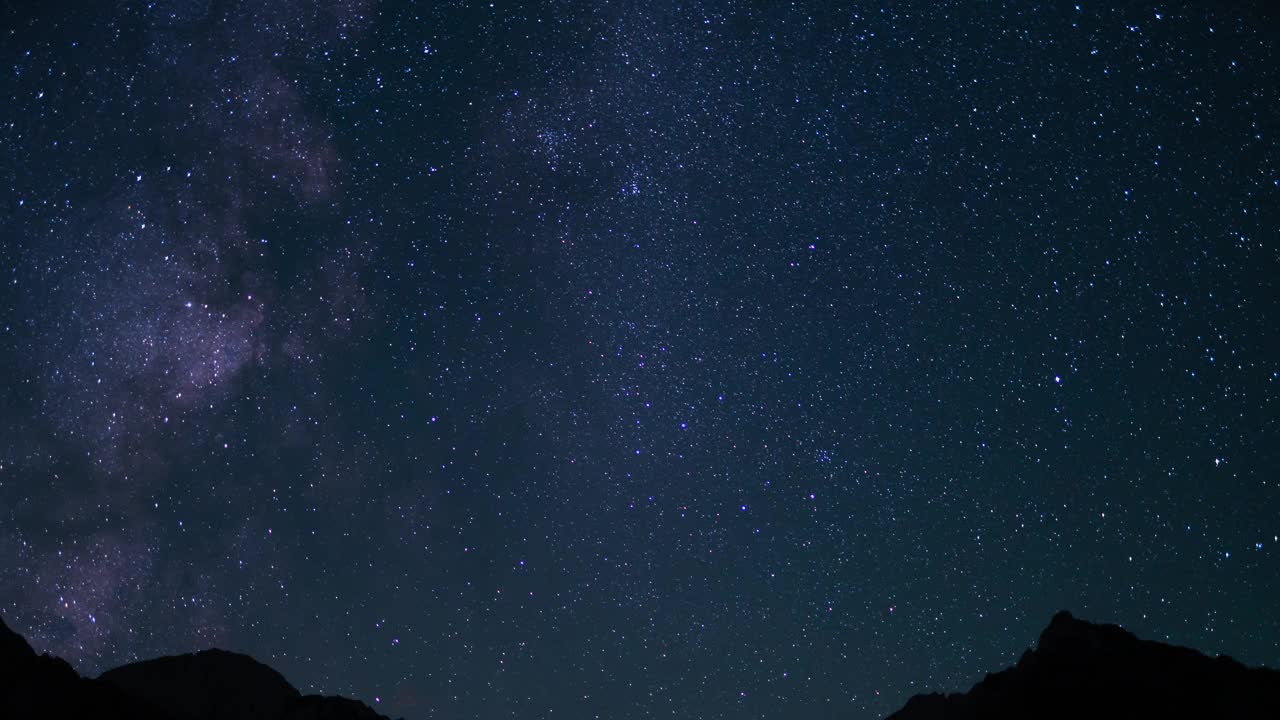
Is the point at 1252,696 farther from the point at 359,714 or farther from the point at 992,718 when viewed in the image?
the point at 359,714

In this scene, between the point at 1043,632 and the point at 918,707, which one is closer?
the point at 1043,632

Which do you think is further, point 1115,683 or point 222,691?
point 222,691

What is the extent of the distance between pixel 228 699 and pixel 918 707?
2164 centimetres

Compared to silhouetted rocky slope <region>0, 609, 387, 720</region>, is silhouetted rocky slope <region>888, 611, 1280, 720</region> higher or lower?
higher

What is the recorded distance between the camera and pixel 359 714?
20625 mm

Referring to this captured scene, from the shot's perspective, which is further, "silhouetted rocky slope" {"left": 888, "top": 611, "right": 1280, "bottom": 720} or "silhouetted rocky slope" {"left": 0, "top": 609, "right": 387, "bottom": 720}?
"silhouetted rocky slope" {"left": 0, "top": 609, "right": 387, "bottom": 720}

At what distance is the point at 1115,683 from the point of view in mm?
16391

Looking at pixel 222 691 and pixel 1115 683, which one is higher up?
pixel 1115 683

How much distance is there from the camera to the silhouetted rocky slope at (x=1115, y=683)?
15297 mm

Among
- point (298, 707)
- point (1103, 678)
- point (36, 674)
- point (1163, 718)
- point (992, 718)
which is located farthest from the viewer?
point (298, 707)

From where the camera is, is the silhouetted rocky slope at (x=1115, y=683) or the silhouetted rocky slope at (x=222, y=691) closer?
the silhouetted rocky slope at (x=1115, y=683)

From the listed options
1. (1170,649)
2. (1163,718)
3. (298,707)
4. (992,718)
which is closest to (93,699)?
(298,707)

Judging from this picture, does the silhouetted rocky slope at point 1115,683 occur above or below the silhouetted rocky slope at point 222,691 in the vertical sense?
above

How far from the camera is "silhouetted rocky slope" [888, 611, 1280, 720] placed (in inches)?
602
